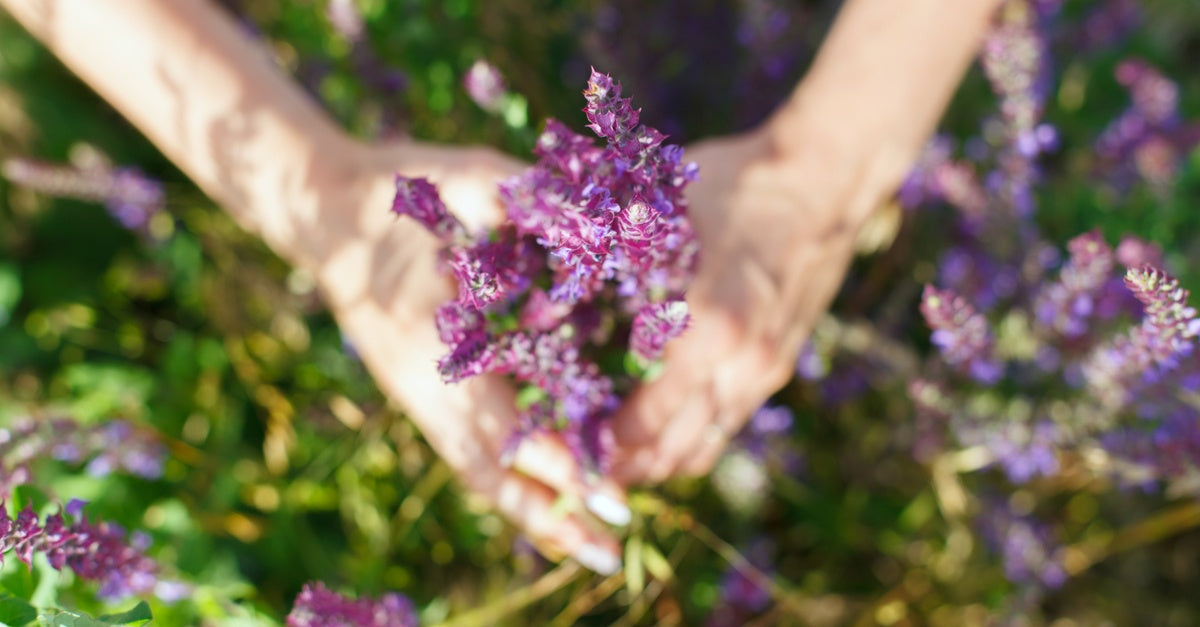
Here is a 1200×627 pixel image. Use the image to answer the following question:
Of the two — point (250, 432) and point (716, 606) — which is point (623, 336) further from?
point (250, 432)

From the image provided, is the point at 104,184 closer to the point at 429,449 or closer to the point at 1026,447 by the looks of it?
the point at 429,449

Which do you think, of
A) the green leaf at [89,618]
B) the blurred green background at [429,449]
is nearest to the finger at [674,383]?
the blurred green background at [429,449]

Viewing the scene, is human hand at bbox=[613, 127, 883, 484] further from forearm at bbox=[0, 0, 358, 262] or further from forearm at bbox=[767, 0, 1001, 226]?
forearm at bbox=[0, 0, 358, 262]

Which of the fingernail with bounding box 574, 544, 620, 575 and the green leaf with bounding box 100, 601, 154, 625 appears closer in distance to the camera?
the green leaf with bounding box 100, 601, 154, 625

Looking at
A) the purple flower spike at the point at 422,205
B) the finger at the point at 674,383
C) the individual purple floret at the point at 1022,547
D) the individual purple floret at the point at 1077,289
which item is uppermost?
the purple flower spike at the point at 422,205

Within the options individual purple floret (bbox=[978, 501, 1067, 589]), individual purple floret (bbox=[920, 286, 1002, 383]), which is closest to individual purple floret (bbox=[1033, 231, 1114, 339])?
individual purple floret (bbox=[920, 286, 1002, 383])

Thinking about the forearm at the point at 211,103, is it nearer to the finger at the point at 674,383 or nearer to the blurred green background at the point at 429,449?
the blurred green background at the point at 429,449

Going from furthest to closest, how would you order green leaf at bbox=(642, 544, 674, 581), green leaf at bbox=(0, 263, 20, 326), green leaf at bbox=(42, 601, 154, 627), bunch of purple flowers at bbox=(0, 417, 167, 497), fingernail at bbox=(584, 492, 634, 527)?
green leaf at bbox=(0, 263, 20, 326)
green leaf at bbox=(642, 544, 674, 581)
fingernail at bbox=(584, 492, 634, 527)
bunch of purple flowers at bbox=(0, 417, 167, 497)
green leaf at bbox=(42, 601, 154, 627)

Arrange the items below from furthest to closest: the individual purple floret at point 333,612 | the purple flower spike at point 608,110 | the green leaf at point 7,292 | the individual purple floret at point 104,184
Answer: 1. the green leaf at point 7,292
2. the individual purple floret at point 104,184
3. the individual purple floret at point 333,612
4. the purple flower spike at point 608,110

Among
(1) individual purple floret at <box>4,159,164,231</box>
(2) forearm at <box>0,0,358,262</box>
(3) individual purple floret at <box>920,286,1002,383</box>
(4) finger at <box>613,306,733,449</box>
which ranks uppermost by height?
(1) individual purple floret at <box>4,159,164,231</box>
